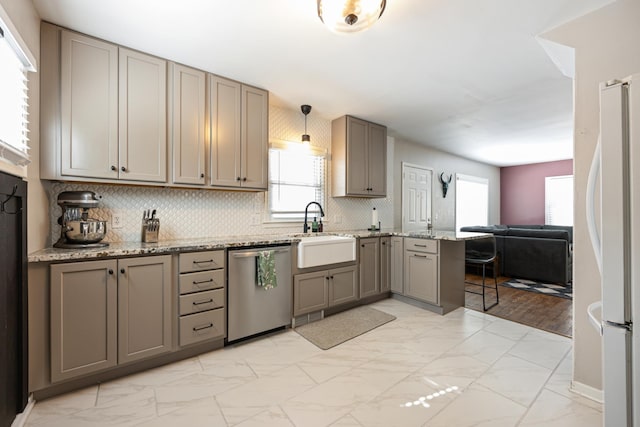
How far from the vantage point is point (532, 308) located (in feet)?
10.9

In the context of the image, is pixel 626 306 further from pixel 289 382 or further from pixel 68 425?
pixel 68 425

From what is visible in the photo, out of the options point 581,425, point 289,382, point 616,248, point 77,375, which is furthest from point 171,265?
point 581,425

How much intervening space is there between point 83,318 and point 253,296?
1.18m

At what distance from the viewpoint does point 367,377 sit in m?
1.96

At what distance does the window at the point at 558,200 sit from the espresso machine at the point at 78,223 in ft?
29.7

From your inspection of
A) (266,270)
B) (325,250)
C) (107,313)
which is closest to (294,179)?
(325,250)

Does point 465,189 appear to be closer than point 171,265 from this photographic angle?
No

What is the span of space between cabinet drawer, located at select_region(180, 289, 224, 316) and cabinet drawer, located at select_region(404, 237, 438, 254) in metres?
2.29

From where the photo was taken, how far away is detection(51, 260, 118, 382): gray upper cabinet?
1.70 metres

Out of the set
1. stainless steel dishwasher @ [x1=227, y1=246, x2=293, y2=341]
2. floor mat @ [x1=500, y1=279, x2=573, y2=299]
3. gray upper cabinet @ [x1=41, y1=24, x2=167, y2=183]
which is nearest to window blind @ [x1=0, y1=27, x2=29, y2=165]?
gray upper cabinet @ [x1=41, y1=24, x2=167, y2=183]

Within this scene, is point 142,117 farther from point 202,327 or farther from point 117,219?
point 202,327

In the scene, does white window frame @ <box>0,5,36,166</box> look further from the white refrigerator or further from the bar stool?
the bar stool

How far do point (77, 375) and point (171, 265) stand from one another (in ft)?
2.73

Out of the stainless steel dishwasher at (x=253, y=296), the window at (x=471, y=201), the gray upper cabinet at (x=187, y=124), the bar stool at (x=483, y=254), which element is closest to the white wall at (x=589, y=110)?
the bar stool at (x=483, y=254)
